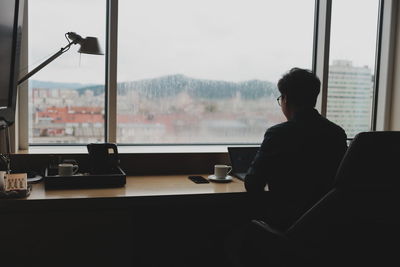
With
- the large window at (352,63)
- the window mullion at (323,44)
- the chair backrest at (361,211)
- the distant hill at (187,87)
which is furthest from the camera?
the large window at (352,63)

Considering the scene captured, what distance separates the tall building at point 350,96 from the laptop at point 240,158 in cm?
98

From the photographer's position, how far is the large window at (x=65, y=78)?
2.33 m

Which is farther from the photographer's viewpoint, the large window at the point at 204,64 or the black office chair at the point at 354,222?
the large window at the point at 204,64

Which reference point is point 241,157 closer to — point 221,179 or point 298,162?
point 221,179

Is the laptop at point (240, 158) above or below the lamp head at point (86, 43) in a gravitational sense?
below

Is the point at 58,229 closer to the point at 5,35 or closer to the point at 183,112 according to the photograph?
the point at 5,35

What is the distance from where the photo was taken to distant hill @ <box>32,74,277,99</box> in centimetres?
245

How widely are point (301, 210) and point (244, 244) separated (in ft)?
1.10

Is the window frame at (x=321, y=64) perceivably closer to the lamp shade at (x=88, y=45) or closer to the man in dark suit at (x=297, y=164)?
the lamp shade at (x=88, y=45)

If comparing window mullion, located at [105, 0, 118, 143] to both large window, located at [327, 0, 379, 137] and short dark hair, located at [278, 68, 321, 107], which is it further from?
→ large window, located at [327, 0, 379, 137]

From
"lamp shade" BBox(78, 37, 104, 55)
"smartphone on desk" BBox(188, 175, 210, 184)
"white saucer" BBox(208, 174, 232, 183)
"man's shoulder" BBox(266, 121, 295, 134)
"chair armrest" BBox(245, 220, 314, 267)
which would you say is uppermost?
"lamp shade" BBox(78, 37, 104, 55)

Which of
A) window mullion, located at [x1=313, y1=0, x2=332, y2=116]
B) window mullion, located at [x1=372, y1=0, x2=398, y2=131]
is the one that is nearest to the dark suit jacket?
window mullion, located at [x1=313, y1=0, x2=332, y2=116]

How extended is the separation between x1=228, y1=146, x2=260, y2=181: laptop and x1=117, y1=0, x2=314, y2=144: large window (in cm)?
50

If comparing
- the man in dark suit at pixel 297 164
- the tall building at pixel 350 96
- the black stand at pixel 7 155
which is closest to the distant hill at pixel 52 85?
the black stand at pixel 7 155
